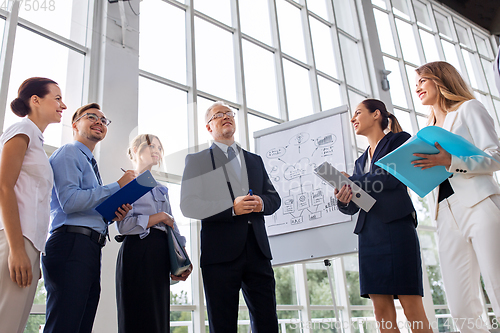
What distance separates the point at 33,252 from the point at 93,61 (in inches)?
89.2

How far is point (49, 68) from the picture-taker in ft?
9.80

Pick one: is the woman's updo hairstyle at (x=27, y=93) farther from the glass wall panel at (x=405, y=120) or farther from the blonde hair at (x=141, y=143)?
the glass wall panel at (x=405, y=120)

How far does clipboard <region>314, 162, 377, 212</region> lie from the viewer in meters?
1.94

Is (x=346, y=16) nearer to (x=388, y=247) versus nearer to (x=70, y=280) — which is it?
(x=388, y=247)

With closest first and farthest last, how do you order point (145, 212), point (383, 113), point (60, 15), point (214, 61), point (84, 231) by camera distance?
point (84, 231) → point (145, 212) → point (383, 113) → point (60, 15) → point (214, 61)

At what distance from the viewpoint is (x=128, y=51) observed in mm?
3479

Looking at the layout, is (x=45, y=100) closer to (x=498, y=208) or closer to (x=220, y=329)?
(x=220, y=329)

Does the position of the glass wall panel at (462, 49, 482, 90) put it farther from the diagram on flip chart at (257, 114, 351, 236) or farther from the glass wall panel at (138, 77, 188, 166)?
the glass wall panel at (138, 77, 188, 166)

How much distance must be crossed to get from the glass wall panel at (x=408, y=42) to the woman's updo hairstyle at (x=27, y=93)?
23.0 feet

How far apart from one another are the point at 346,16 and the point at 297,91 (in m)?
2.59

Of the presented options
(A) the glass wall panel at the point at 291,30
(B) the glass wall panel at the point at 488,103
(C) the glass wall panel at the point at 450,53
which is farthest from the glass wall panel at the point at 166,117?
(B) the glass wall panel at the point at 488,103

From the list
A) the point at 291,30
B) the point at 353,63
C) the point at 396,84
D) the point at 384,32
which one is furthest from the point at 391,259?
the point at 384,32

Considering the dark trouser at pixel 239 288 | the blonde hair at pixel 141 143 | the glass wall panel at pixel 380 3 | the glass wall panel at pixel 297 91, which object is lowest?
the dark trouser at pixel 239 288

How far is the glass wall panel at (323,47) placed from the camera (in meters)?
6.00
